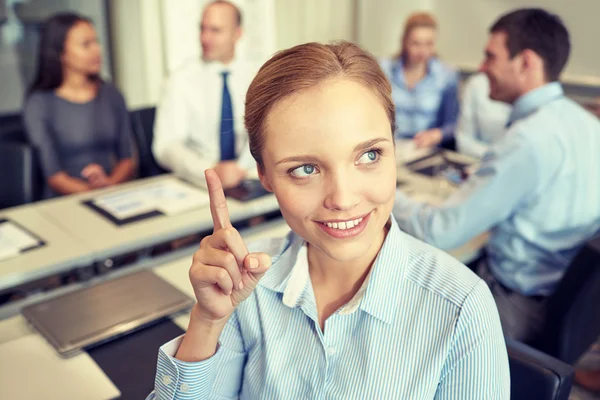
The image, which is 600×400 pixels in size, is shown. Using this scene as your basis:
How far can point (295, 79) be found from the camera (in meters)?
0.87

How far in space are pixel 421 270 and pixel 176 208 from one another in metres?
1.28

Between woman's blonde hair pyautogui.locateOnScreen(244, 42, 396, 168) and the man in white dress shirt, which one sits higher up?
woman's blonde hair pyautogui.locateOnScreen(244, 42, 396, 168)

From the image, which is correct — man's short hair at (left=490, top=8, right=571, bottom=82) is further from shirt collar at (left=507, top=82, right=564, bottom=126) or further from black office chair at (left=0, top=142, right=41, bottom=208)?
black office chair at (left=0, top=142, right=41, bottom=208)

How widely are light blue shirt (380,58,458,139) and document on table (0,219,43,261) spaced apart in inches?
93.3

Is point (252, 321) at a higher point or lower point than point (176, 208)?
higher

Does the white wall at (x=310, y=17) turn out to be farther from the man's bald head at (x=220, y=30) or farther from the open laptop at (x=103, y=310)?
the open laptop at (x=103, y=310)

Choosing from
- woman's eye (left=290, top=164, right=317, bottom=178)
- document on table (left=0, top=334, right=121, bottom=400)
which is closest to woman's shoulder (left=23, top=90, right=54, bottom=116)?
document on table (left=0, top=334, right=121, bottom=400)

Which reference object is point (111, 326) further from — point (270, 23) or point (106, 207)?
point (270, 23)

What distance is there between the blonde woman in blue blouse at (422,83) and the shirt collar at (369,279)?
104 inches

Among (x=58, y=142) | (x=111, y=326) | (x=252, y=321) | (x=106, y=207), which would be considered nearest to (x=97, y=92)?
(x=58, y=142)

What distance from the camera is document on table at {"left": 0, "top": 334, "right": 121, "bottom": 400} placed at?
3.93ft

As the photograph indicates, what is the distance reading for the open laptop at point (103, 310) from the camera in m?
1.36

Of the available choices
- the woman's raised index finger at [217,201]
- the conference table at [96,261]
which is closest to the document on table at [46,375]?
the conference table at [96,261]

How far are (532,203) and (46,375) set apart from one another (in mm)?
1431
